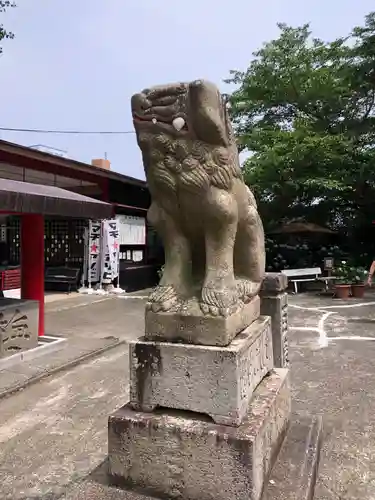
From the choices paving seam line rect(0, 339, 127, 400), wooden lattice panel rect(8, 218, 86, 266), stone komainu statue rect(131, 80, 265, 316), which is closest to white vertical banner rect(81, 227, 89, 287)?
wooden lattice panel rect(8, 218, 86, 266)

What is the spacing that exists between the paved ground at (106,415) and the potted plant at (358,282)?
4023 millimetres

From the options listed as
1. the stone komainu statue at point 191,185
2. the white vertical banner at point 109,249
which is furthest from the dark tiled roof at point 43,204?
the white vertical banner at point 109,249

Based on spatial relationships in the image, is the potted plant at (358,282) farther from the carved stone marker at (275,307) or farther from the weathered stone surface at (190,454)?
the weathered stone surface at (190,454)

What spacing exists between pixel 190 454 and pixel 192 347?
1.74ft

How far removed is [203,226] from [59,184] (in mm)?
9351

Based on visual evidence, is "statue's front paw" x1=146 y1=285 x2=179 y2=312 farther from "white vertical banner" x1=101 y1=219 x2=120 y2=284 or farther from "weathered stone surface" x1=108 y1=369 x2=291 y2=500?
"white vertical banner" x1=101 y1=219 x2=120 y2=284

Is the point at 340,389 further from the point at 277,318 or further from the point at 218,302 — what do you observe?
the point at 218,302

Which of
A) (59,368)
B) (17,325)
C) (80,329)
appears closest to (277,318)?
(59,368)

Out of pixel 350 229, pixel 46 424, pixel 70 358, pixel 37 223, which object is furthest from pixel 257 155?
pixel 46 424

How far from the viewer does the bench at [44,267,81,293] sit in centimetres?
1127

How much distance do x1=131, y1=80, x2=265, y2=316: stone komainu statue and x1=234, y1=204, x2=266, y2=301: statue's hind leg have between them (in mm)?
142

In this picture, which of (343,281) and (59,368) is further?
(343,281)

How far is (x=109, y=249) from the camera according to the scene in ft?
36.9

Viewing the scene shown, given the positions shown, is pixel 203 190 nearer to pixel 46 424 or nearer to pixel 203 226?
pixel 203 226
